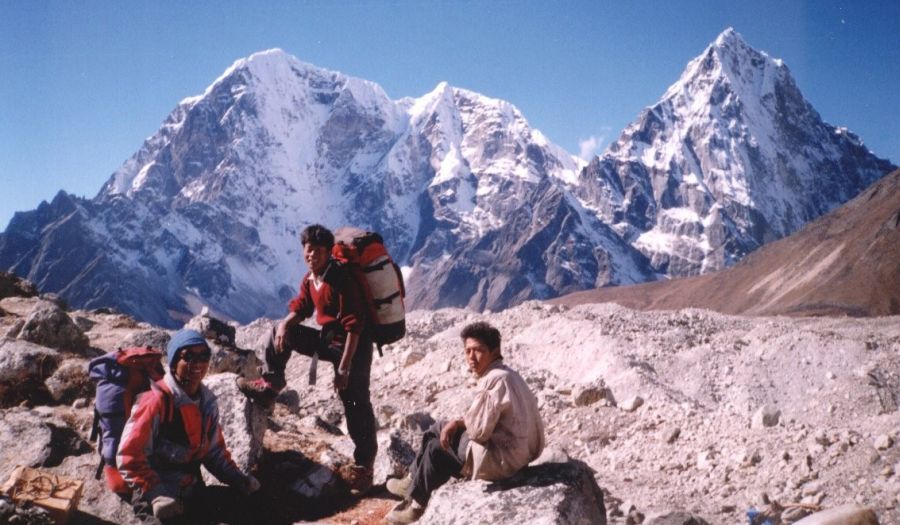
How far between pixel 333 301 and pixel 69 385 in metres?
4.28

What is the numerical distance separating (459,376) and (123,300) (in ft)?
470

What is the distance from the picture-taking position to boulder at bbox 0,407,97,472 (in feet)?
18.0

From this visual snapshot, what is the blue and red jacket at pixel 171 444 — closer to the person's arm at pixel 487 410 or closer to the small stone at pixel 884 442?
the person's arm at pixel 487 410

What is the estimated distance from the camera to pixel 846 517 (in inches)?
194

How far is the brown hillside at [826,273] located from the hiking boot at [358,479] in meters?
55.3

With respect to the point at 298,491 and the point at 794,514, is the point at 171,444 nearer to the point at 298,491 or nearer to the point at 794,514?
the point at 298,491

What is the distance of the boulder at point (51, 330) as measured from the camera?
951 centimetres

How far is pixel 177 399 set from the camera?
185 inches

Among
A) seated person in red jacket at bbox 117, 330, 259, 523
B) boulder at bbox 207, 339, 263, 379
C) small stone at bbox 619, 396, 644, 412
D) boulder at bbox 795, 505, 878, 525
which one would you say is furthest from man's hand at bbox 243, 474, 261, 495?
small stone at bbox 619, 396, 644, 412

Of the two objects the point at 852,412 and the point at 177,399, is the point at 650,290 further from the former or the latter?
the point at 177,399

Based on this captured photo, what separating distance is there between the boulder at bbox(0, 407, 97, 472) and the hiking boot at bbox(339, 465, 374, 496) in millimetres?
2254

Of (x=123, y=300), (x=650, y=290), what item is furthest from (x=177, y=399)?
(x=123, y=300)

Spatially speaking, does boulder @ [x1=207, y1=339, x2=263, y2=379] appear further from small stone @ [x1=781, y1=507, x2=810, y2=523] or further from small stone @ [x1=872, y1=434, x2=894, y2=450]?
small stone @ [x1=872, y1=434, x2=894, y2=450]

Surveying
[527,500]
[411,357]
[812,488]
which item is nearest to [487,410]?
[527,500]
